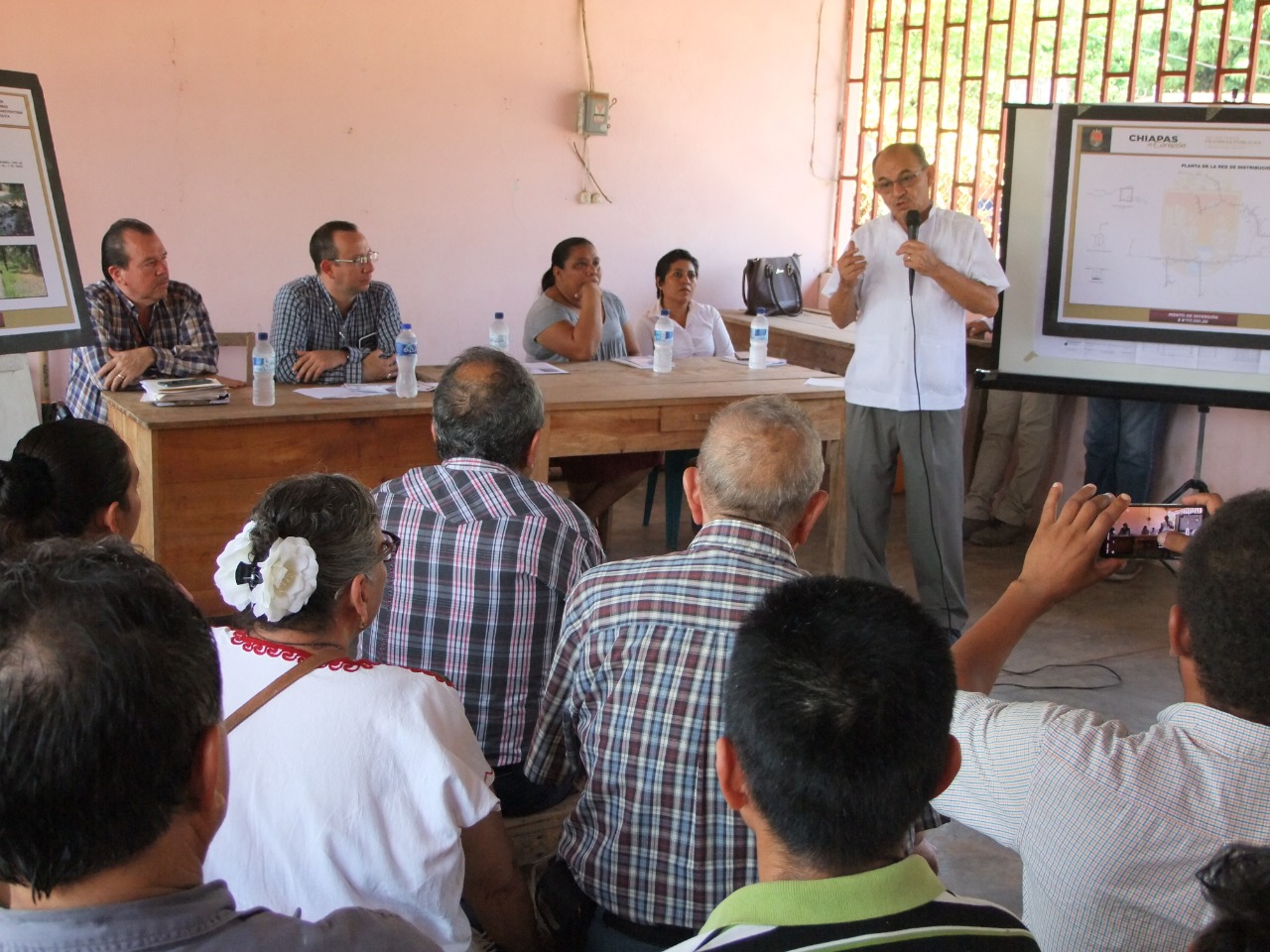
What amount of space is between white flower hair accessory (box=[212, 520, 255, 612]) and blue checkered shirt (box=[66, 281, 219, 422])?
8.82 ft

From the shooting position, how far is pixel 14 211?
3.11 metres

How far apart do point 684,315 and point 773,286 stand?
1.40 meters

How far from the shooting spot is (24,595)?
91 cm

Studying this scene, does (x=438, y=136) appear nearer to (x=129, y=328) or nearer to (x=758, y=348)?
(x=758, y=348)

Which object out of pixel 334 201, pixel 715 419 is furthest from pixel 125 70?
pixel 715 419

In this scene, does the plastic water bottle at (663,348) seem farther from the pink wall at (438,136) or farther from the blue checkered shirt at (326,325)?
the pink wall at (438,136)

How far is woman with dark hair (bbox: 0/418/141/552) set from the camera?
210cm

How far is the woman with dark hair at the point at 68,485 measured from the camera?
2.10 meters

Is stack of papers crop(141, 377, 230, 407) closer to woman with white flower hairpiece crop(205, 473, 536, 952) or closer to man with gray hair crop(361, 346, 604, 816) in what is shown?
man with gray hair crop(361, 346, 604, 816)

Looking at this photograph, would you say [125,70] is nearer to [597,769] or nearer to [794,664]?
[597,769]

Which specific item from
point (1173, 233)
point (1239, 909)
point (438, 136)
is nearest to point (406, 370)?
point (438, 136)

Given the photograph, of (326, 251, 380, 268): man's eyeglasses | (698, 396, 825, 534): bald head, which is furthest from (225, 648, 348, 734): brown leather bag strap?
(326, 251, 380, 268): man's eyeglasses

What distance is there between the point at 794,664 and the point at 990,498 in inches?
188

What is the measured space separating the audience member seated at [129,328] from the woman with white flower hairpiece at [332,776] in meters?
2.66
